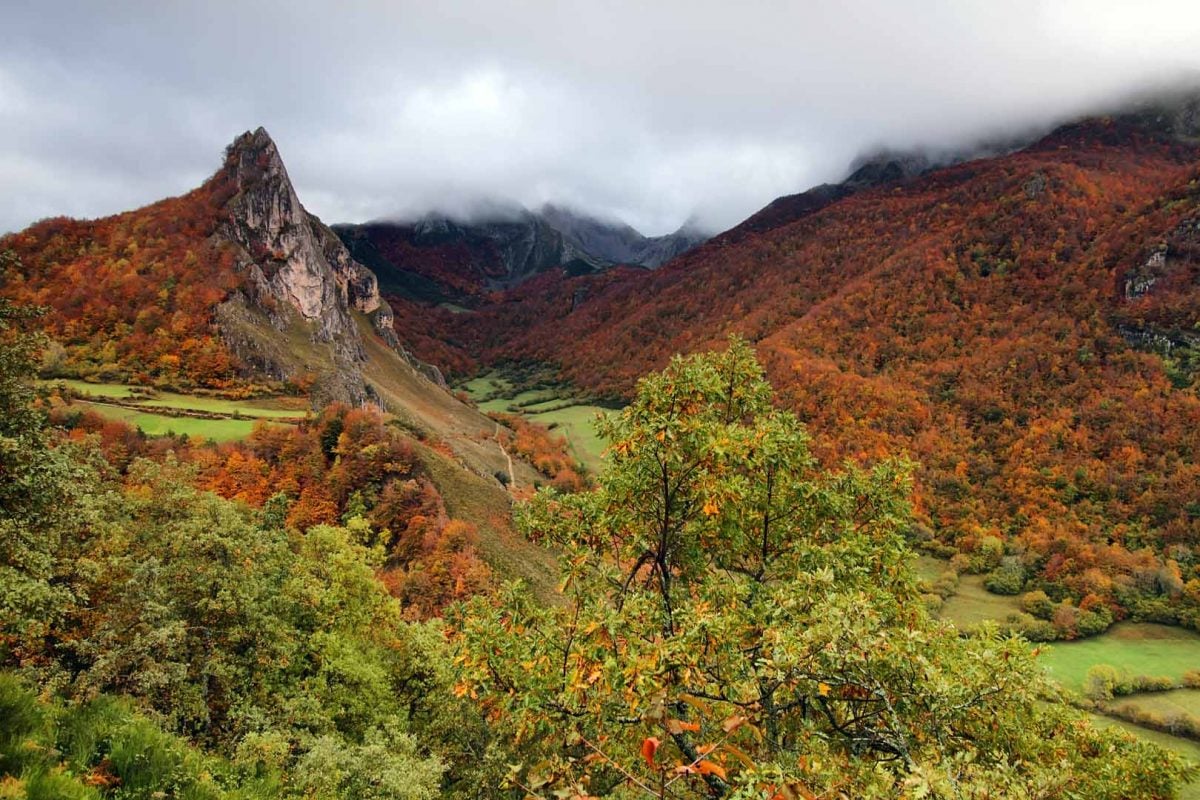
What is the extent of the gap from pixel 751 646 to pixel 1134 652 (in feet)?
324

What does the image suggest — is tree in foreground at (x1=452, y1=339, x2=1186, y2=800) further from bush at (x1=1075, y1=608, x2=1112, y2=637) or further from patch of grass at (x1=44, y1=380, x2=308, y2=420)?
bush at (x1=1075, y1=608, x2=1112, y2=637)

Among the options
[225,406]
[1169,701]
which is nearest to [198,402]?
[225,406]

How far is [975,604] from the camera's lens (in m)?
82.6

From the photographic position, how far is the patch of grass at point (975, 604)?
78.1 m

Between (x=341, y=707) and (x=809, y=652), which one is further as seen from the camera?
(x=341, y=707)

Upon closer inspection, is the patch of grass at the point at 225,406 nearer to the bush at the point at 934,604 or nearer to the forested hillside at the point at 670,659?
the forested hillside at the point at 670,659

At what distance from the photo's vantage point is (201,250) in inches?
4488

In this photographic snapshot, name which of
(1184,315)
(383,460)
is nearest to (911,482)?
(383,460)

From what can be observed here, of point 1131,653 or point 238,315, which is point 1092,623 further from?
point 238,315

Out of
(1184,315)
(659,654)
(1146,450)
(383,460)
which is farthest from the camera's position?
(1184,315)

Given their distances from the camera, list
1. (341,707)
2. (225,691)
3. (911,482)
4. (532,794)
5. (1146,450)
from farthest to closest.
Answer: (1146,450) → (341,707) → (225,691) → (911,482) → (532,794)

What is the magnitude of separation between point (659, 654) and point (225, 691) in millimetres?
18092

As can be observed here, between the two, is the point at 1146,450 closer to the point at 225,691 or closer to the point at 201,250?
the point at 225,691

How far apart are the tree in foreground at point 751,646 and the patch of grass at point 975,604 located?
83618 mm
